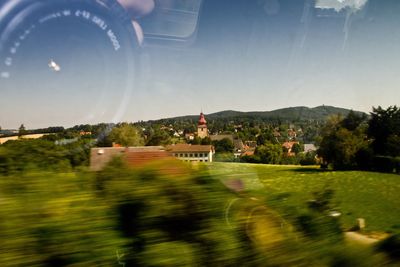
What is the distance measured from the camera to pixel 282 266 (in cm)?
143

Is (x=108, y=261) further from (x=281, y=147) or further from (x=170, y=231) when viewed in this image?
(x=281, y=147)

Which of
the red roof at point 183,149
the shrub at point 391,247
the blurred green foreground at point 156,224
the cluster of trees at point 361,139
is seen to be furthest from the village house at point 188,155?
the cluster of trees at point 361,139

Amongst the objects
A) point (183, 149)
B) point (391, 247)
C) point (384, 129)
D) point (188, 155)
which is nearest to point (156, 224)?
Result: point (188, 155)

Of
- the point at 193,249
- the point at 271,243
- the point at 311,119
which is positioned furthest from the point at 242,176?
the point at 311,119

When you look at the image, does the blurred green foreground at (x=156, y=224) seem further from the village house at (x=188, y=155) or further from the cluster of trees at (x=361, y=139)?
the cluster of trees at (x=361, y=139)

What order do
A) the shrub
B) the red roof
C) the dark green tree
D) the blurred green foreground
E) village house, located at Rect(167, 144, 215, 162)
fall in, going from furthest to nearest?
the dark green tree < the red roof < village house, located at Rect(167, 144, 215, 162) < the shrub < the blurred green foreground

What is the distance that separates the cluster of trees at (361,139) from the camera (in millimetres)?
23845

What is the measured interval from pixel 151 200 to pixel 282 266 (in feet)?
1.88

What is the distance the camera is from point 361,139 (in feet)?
84.4

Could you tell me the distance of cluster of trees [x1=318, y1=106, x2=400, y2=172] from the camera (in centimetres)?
2385

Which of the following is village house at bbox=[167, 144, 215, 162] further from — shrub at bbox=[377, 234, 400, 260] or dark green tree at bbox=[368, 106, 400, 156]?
dark green tree at bbox=[368, 106, 400, 156]

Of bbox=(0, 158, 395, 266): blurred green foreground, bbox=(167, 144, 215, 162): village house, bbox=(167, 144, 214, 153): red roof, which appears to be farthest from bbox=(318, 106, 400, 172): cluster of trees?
bbox=(0, 158, 395, 266): blurred green foreground

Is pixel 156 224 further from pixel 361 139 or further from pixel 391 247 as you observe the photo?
pixel 361 139

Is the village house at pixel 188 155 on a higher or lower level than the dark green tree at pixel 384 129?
lower
